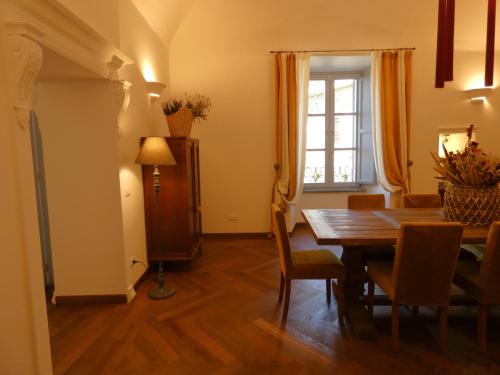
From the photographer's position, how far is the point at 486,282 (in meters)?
2.09

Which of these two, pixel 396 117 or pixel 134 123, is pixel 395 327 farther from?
pixel 396 117

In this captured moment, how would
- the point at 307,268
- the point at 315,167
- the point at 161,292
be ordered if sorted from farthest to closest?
the point at 315,167 → the point at 161,292 → the point at 307,268

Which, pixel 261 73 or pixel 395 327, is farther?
pixel 261 73

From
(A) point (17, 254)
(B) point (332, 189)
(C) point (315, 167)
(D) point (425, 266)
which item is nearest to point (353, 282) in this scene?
(D) point (425, 266)

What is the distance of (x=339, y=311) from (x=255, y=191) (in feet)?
8.88

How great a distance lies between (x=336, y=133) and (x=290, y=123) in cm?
137

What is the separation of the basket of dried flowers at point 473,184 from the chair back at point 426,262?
21.3 inches

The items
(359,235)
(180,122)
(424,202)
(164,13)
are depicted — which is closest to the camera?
(359,235)

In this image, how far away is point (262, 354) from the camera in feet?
7.16

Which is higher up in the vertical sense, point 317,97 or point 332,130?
point 317,97

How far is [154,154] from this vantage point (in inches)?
A: 119

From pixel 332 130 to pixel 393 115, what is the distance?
3.90 ft

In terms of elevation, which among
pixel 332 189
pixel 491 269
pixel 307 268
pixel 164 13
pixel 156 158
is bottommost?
pixel 307 268

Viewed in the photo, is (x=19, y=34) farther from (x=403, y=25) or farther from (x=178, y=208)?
(x=403, y=25)
